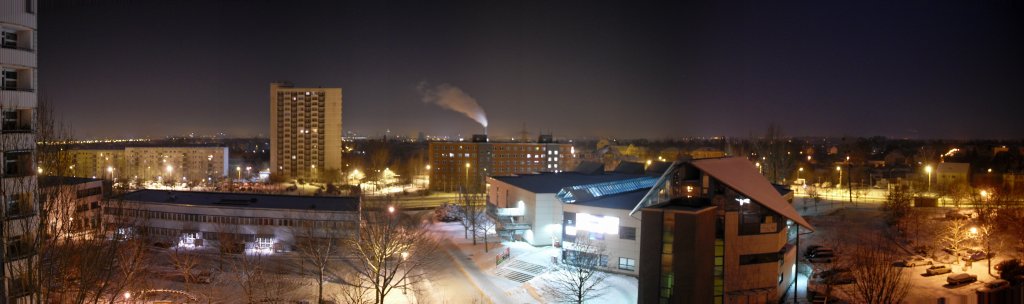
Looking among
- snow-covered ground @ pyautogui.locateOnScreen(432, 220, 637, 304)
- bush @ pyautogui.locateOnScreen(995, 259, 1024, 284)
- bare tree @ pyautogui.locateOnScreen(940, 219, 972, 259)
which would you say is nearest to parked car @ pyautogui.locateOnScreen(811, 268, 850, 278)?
bush @ pyautogui.locateOnScreen(995, 259, 1024, 284)

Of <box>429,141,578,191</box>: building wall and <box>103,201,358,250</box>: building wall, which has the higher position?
<box>429,141,578,191</box>: building wall

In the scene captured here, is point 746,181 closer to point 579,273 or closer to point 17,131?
point 579,273

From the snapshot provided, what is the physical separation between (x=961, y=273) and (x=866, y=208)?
15005 millimetres

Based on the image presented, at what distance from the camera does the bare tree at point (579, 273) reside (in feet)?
49.6

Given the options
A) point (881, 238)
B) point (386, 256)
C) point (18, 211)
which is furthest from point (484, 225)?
point (18, 211)

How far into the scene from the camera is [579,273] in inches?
599

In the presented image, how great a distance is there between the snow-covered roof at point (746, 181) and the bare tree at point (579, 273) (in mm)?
4121

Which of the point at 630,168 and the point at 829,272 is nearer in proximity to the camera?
the point at 829,272

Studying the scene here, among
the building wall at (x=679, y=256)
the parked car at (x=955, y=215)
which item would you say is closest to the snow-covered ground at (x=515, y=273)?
the building wall at (x=679, y=256)

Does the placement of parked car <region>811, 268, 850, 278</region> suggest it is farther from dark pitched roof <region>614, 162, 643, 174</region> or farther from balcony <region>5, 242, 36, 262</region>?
balcony <region>5, 242, 36, 262</region>

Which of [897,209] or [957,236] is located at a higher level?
[897,209]

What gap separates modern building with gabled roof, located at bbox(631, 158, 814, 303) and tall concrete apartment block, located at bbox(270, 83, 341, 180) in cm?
4463

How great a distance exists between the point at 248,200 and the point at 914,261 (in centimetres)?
2422

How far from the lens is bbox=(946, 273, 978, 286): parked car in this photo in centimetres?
1728
